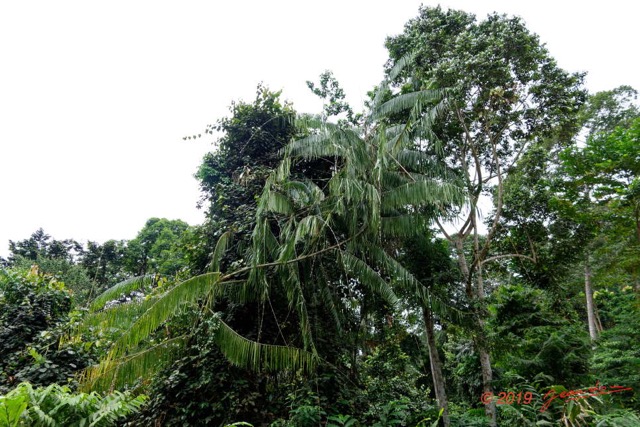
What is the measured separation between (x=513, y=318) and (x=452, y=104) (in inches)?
236

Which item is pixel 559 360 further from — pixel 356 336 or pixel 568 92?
pixel 568 92

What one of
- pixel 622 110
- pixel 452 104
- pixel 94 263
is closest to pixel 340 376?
pixel 452 104

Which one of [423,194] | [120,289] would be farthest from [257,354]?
[423,194]

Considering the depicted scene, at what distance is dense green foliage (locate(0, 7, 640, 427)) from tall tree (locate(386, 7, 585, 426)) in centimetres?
5

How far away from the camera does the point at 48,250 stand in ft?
74.0

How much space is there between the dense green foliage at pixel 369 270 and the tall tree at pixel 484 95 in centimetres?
5

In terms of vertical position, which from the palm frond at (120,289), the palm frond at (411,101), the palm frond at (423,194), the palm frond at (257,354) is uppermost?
the palm frond at (411,101)

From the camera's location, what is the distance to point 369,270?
5715 millimetres

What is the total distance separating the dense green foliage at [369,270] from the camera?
4.91m

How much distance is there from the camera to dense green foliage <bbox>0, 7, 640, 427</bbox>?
4910 mm

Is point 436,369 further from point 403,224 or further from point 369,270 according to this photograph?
point 403,224

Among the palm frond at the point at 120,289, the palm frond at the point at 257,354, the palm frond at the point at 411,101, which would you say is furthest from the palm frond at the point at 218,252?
the palm frond at the point at 411,101

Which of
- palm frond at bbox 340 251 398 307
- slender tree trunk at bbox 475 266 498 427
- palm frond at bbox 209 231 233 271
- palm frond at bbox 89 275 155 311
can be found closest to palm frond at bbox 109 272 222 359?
palm frond at bbox 209 231 233 271

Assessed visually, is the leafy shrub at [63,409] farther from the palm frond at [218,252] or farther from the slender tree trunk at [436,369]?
the slender tree trunk at [436,369]
